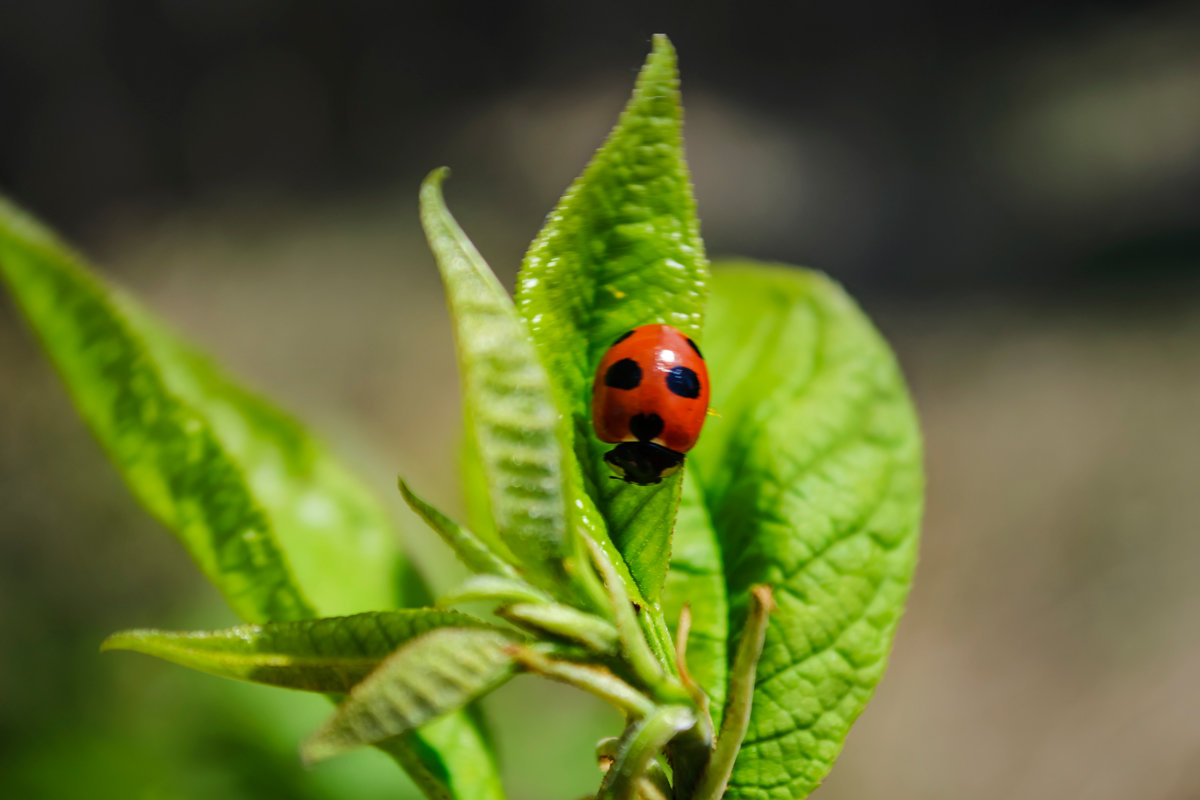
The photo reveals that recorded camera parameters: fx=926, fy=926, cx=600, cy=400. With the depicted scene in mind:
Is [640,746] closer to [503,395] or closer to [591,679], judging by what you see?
[591,679]

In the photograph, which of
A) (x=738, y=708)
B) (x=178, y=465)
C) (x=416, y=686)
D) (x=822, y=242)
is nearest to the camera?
(x=416, y=686)

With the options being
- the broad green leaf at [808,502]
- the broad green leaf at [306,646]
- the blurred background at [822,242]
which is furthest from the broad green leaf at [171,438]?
the blurred background at [822,242]

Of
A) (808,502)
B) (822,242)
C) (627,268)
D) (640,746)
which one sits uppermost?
(822,242)

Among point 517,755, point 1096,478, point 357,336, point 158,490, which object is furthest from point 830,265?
point 158,490

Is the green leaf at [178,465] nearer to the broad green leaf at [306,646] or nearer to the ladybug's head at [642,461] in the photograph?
the broad green leaf at [306,646]

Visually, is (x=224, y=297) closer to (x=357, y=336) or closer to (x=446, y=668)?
(x=357, y=336)

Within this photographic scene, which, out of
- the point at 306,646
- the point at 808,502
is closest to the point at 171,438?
the point at 306,646
